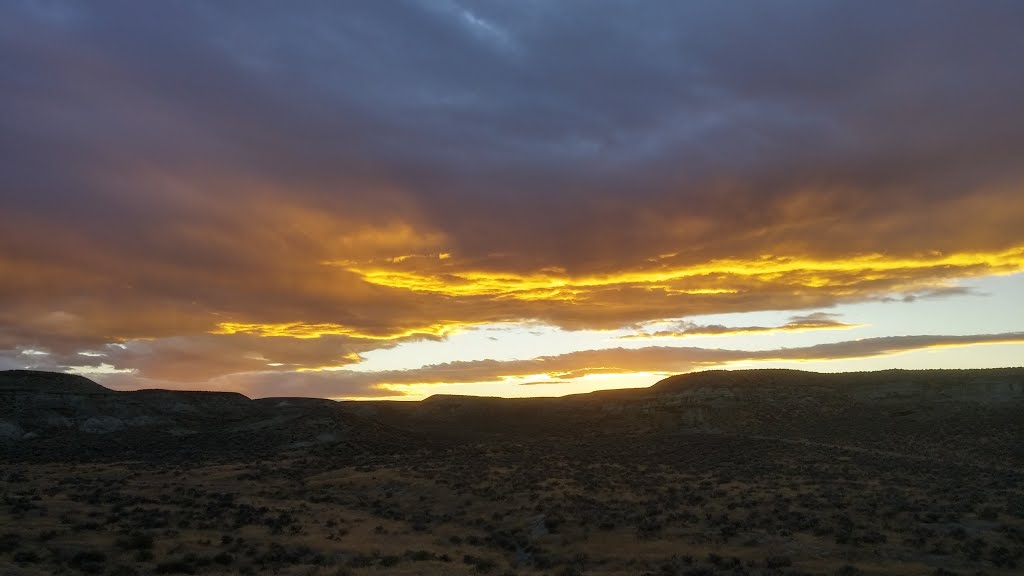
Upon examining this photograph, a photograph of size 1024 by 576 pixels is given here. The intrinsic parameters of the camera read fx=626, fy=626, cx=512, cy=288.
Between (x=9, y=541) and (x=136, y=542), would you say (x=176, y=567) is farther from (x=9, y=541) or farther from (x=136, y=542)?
(x=9, y=541)

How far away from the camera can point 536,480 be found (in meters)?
45.6

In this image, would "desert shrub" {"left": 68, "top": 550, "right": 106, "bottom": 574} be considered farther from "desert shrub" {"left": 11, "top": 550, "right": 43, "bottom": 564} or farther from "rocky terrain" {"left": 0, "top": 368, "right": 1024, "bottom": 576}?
"desert shrub" {"left": 11, "top": 550, "right": 43, "bottom": 564}

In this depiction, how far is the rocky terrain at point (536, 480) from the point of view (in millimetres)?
25016

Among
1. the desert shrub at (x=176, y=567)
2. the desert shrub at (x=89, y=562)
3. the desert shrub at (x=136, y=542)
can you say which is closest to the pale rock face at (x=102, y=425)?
the desert shrub at (x=136, y=542)

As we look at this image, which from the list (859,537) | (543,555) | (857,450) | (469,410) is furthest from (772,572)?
(469,410)

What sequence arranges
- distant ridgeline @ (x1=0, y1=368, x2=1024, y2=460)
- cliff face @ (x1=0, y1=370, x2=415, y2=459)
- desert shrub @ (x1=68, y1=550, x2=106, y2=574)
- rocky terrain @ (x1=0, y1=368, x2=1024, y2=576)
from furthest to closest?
1. cliff face @ (x1=0, y1=370, x2=415, y2=459)
2. distant ridgeline @ (x1=0, y1=368, x2=1024, y2=460)
3. rocky terrain @ (x1=0, y1=368, x2=1024, y2=576)
4. desert shrub @ (x1=68, y1=550, x2=106, y2=574)

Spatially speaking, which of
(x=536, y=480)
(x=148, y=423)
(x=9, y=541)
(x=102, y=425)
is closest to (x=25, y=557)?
(x=9, y=541)

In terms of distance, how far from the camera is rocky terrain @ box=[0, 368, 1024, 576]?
82.1ft

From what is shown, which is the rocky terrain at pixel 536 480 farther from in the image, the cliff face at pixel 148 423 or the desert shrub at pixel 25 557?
the cliff face at pixel 148 423

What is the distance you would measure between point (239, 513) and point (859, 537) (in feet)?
99.4

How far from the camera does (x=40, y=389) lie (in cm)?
8056

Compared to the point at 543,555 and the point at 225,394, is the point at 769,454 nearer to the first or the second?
the point at 543,555

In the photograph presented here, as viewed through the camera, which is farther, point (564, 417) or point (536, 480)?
→ point (564, 417)

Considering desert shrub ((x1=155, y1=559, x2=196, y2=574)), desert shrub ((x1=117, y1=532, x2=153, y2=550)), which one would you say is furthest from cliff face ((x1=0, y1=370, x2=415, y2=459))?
desert shrub ((x1=155, y1=559, x2=196, y2=574))
